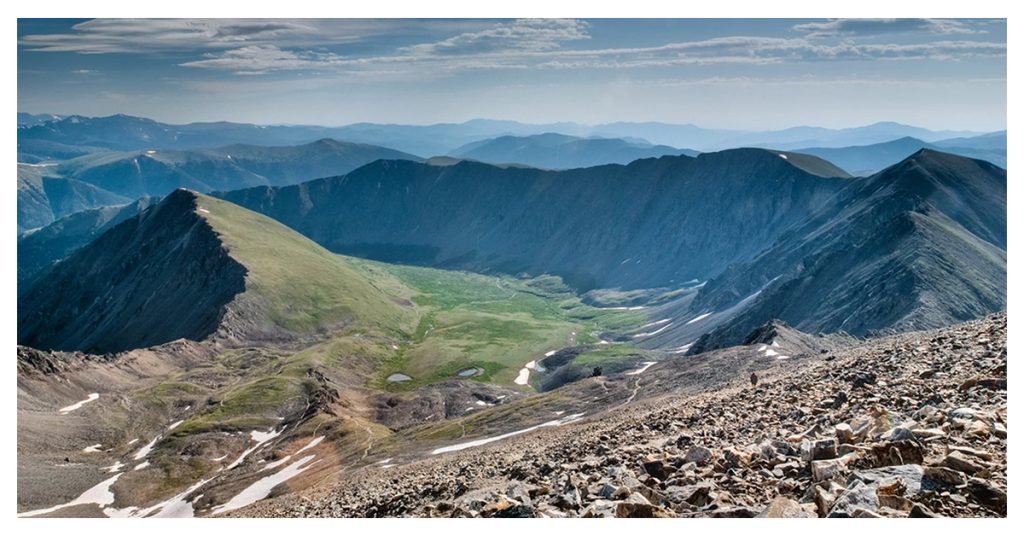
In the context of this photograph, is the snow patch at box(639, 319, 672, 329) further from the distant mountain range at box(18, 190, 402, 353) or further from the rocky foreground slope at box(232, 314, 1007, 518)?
the rocky foreground slope at box(232, 314, 1007, 518)

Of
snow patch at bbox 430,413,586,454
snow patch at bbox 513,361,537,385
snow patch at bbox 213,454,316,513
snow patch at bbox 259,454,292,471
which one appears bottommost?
snow patch at bbox 513,361,537,385

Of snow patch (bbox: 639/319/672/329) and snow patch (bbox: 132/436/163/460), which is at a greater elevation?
snow patch (bbox: 132/436/163/460)

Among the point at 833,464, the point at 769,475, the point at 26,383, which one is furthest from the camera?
the point at 26,383

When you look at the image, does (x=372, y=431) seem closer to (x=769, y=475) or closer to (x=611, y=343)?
(x=769, y=475)

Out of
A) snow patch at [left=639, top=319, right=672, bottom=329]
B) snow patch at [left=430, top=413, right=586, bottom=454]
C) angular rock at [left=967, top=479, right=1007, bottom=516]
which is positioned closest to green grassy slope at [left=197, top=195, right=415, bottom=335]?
snow patch at [left=639, top=319, right=672, bottom=329]

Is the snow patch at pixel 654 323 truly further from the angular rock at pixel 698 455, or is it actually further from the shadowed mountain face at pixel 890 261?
the angular rock at pixel 698 455

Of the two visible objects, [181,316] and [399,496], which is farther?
[181,316]
